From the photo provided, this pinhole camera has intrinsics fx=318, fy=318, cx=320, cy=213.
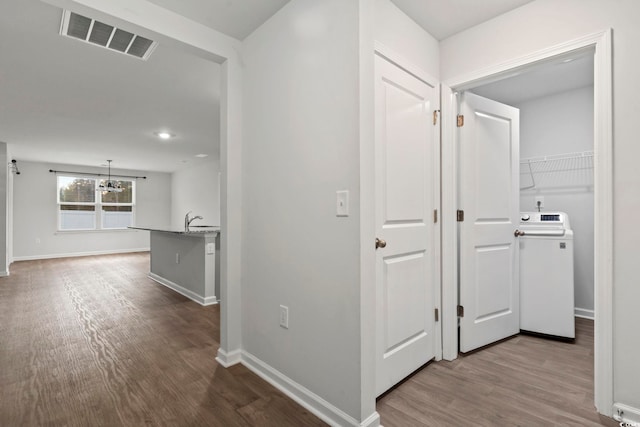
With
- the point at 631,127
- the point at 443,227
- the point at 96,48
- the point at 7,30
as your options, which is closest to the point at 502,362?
the point at 443,227

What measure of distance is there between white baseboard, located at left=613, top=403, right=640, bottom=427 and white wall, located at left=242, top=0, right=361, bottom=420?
1.37m

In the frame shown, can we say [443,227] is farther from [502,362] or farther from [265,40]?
[265,40]

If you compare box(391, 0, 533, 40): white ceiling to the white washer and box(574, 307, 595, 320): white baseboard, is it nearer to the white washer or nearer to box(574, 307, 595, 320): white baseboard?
the white washer

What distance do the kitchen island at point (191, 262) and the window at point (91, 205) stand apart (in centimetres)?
487

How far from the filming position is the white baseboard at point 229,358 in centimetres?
229

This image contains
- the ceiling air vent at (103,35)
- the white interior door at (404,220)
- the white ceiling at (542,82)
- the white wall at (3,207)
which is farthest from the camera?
the white wall at (3,207)

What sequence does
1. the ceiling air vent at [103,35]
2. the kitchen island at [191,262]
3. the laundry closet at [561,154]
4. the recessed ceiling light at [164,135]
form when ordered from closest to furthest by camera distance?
the ceiling air vent at [103,35] < the laundry closet at [561,154] < the kitchen island at [191,262] < the recessed ceiling light at [164,135]

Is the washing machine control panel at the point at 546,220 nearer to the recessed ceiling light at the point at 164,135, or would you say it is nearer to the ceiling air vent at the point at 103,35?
the ceiling air vent at the point at 103,35

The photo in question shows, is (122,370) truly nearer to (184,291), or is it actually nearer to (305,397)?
(305,397)

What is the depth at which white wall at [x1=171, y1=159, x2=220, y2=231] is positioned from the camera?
8.01 meters

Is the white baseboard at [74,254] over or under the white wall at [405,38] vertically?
under

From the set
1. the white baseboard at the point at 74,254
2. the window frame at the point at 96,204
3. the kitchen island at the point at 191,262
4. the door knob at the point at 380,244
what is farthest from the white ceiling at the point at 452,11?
the white baseboard at the point at 74,254

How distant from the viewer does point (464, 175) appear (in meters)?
2.42

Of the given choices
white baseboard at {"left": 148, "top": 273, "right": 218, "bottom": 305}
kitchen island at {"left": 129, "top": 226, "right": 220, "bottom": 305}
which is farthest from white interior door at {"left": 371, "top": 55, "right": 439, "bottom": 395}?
white baseboard at {"left": 148, "top": 273, "right": 218, "bottom": 305}
